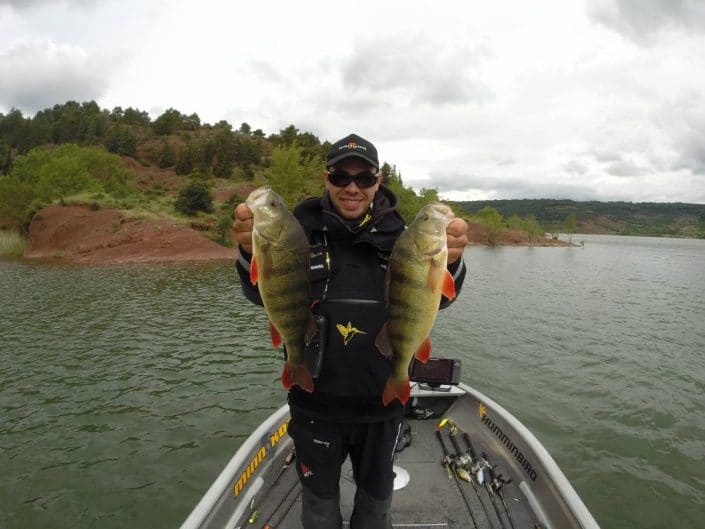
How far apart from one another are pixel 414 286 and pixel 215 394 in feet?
35.9

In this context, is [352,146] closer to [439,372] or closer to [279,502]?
[279,502]

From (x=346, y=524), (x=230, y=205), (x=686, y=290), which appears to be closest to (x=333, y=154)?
(x=346, y=524)

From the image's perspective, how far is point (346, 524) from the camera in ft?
16.4

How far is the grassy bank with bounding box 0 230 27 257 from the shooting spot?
50.7 metres

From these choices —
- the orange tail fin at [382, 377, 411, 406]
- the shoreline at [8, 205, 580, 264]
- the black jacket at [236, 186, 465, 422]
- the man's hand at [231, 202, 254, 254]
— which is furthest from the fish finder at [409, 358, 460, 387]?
the shoreline at [8, 205, 580, 264]

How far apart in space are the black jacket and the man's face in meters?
0.08

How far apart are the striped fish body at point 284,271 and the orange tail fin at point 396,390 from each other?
0.60 m

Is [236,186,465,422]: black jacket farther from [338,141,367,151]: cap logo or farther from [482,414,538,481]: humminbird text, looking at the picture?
[482,414,538,481]: humminbird text

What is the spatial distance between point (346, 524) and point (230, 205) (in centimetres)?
6481

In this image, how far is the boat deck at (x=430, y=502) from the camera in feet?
16.7

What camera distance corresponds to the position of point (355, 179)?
11.7 ft

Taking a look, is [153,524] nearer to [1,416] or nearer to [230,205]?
[1,416]

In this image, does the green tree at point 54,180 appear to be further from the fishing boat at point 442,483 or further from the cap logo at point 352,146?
the cap logo at point 352,146

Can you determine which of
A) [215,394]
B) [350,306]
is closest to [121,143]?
[215,394]
